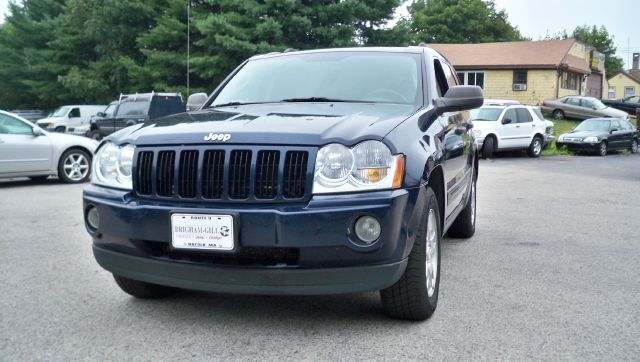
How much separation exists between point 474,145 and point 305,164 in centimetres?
373

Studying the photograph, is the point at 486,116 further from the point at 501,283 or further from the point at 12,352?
the point at 12,352

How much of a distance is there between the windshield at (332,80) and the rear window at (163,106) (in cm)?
1649

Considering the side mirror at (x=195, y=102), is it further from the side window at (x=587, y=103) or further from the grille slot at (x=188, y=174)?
the side window at (x=587, y=103)

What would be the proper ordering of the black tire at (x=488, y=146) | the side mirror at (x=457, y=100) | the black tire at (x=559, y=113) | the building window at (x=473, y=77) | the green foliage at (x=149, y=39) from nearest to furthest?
the side mirror at (x=457, y=100) < the black tire at (x=488, y=146) < the green foliage at (x=149, y=39) < the black tire at (x=559, y=113) < the building window at (x=473, y=77)

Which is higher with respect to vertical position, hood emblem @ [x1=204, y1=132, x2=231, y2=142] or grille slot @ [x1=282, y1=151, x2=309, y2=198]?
hood emblem @ [x1=204, y1=132, x2=231, y2=142]

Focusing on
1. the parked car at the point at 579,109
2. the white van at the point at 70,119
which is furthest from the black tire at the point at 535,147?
the white van at the point at 70,119

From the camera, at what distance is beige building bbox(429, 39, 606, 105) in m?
41.7

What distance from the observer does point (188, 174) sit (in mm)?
3250

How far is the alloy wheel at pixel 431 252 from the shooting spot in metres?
3.64

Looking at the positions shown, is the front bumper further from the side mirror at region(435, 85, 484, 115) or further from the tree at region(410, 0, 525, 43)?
the tree at region(410, 0, 525, 43)

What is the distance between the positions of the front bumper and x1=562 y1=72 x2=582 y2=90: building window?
146ft

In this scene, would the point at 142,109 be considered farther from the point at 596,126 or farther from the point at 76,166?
the point at 596,126

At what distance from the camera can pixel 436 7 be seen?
61875 millimetres

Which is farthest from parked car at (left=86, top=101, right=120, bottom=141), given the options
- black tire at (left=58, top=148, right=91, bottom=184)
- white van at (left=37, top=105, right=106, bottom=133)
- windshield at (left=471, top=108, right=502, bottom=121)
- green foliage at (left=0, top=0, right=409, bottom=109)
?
windshield at (left=471, top=108, right=502, bottom=121)
